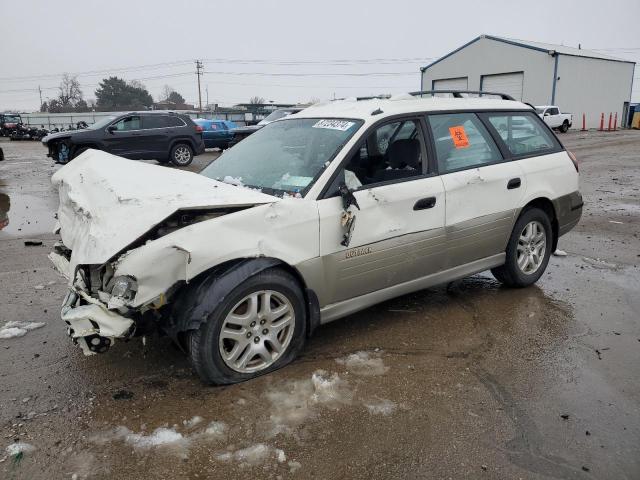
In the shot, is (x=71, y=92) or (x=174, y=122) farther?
(x=71, y=92)

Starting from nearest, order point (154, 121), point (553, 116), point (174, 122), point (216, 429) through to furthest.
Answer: point (216, 429) < point (154, 121) < point (174, 122) < point (553, 116)

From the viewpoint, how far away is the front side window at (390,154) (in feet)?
12.4

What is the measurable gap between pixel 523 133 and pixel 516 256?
1156 mm

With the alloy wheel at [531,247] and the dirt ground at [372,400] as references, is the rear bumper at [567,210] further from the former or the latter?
the dirt ground at [372,400]

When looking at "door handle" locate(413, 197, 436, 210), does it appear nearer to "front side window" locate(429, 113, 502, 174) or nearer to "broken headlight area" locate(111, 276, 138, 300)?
"front side window" locate(429, 113, 502, 174)

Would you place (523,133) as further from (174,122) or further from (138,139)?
(174,122)

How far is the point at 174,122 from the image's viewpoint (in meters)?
16.2

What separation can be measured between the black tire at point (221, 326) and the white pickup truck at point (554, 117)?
3205 cm

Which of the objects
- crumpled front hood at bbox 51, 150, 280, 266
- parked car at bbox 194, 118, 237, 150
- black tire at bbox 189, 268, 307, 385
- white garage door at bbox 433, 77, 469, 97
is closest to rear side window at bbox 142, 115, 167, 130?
parked car at bbox 194, 118, 237, 150

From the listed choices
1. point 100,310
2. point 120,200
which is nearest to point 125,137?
point 120,200

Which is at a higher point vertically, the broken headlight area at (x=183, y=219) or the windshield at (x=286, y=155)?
the windshield at (x=286, y=155)

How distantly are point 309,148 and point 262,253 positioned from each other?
1.06 m

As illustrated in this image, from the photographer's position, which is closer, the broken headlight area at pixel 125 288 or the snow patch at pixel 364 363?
the broken headlight area at pixel 125 288

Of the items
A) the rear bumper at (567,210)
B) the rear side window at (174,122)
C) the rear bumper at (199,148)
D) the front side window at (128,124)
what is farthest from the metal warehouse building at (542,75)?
the rear bumper at (567,210)
